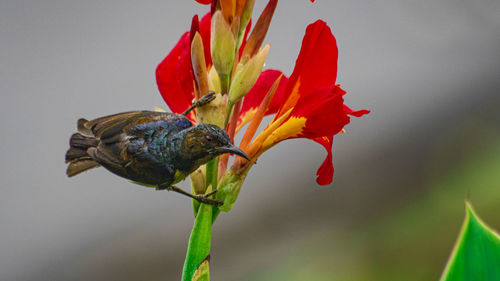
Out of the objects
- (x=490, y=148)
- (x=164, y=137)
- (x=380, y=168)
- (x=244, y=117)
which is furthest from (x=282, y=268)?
(x=164, y=137)

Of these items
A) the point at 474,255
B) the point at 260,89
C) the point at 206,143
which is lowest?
the point at 474,255

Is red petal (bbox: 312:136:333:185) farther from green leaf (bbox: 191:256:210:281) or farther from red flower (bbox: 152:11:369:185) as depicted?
green leaf (bbox: 191:256:210:281)

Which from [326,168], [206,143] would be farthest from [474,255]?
[206,143]

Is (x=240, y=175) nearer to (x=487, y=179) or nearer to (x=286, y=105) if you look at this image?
(x=286, y=105)

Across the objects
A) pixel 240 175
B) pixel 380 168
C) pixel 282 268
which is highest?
pixel 380 168

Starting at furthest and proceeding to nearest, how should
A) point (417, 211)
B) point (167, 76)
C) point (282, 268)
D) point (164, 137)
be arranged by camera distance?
point (417, 211) < point (282, 268) < point (167, 76) < point (164, 137)

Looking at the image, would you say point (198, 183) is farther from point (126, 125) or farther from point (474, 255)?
point (474, 255)
